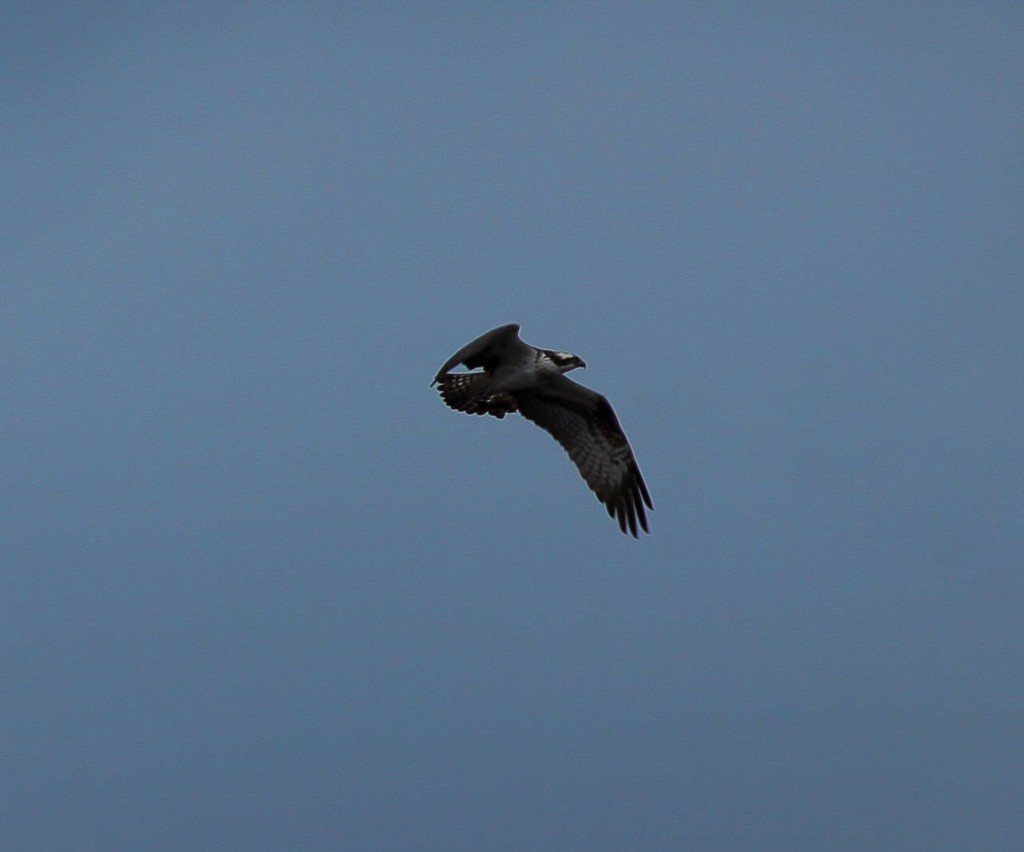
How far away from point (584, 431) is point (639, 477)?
0.67 m

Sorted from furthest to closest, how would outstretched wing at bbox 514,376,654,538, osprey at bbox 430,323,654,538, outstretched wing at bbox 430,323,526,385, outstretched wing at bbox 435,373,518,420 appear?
1. outstretched wing at bbox 514,376,654,538
2. outstretched wing at bbox 435,373,518,420
3. osprey at bbox 430,323,654,538
4. outstretched wing at bbox 430,323,526,385

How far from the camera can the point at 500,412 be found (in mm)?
13391

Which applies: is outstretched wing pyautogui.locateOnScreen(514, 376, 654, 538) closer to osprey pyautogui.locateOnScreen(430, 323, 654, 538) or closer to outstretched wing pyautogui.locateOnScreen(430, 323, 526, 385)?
osprey pyautogui.locateOnScreen(430, 323, 654, 538)

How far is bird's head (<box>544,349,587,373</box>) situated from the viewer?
12.6 metres

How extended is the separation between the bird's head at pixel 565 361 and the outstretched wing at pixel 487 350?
283 millimetres

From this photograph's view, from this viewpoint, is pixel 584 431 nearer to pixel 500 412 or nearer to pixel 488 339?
pixel 500 412

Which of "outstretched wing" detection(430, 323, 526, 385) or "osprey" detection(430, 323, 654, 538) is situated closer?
"outstretched wing" detection(430, 323, 526, 385)

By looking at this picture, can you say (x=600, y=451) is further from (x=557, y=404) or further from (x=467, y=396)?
(x=467, y=396)

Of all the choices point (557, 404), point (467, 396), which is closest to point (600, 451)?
point (557, 404)

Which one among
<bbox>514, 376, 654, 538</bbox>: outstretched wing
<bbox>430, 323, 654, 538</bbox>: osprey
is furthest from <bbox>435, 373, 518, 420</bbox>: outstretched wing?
<bbox>514, 376, 654, 538</bbox>: outstretched wing

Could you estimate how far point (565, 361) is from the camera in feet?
41.4

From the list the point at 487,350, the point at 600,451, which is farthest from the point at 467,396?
the point at 600,451

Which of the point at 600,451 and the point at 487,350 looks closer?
the point at 487,350

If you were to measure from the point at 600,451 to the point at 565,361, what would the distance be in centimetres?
139
